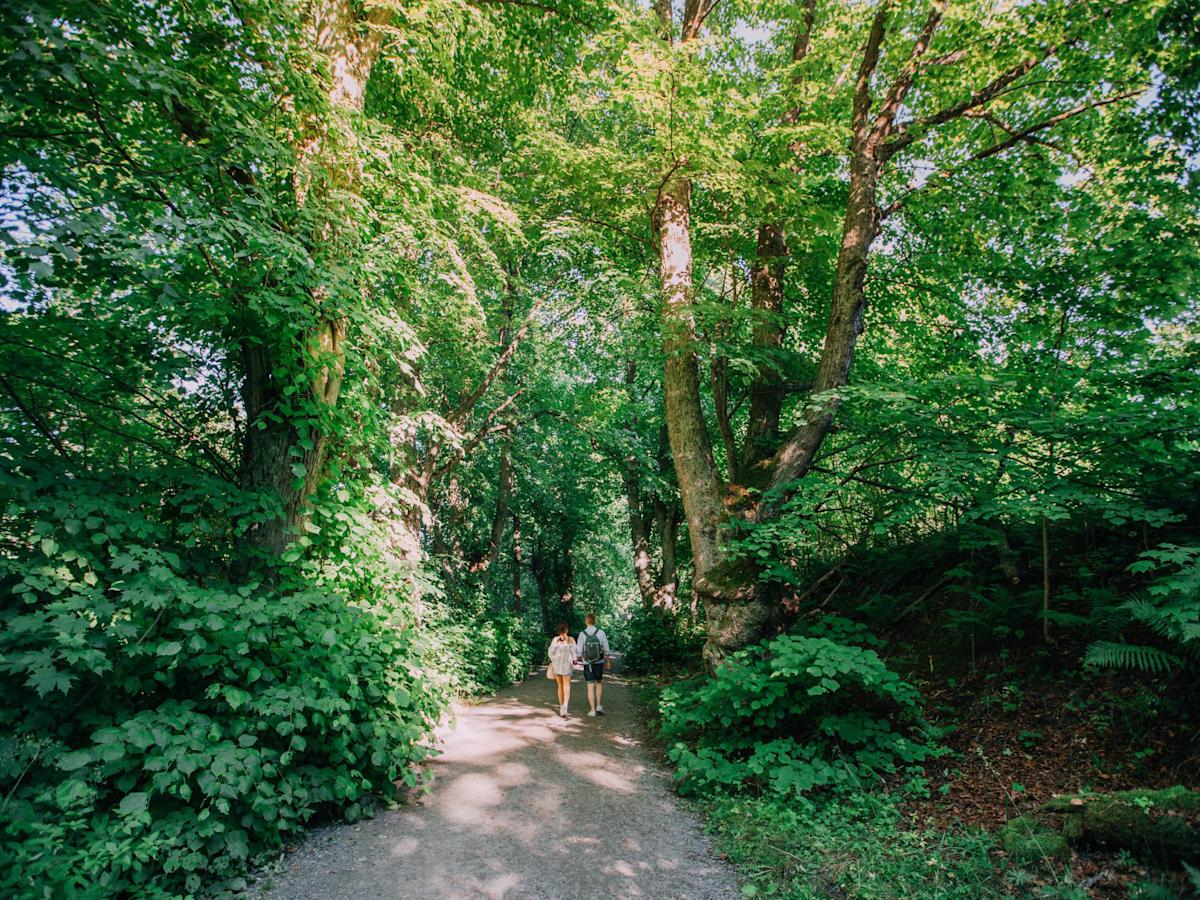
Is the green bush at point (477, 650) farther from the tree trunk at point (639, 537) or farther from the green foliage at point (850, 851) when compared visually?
the green foliage at point (850, 851)

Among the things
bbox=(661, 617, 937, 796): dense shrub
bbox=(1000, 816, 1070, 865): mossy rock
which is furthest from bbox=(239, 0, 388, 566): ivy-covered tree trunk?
bbox=(1000, 816, 1070, 865): mossy rock

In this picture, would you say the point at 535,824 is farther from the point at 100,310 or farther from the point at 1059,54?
the point at 1059,54

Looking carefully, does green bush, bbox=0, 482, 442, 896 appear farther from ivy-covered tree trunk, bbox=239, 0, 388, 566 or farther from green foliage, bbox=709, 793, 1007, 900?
green foliage, bbox=709, 793, 1007, 900

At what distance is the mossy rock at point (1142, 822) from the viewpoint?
328cm

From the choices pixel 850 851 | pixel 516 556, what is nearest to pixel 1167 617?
pixel 850 851

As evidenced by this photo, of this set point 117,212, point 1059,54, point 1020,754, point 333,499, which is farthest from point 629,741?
point 1059,54

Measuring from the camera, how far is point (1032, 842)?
3732 mm

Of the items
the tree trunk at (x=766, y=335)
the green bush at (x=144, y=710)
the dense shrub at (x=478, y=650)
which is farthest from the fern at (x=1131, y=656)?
the dense shrub at (x=478, y=650)

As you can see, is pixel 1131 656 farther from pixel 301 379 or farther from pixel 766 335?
pixel 301 379

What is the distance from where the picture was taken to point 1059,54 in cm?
646

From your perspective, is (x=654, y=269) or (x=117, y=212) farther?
(x=654, y=269)

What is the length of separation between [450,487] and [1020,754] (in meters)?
14.6

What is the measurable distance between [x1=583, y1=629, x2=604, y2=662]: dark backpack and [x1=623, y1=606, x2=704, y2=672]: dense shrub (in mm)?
3424

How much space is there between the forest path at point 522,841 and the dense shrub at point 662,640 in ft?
20.0
